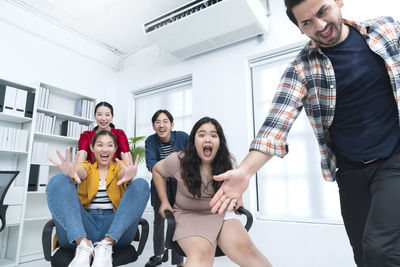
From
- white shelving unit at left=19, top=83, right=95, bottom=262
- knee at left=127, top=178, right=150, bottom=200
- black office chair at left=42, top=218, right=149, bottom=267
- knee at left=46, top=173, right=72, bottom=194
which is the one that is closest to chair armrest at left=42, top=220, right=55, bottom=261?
black office chair at left=42, top=218, right=149, bottom=267

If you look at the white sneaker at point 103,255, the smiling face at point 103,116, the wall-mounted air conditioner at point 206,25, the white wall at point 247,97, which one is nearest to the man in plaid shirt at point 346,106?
the white sneaker at point 103,255

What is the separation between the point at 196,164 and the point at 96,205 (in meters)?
0.71

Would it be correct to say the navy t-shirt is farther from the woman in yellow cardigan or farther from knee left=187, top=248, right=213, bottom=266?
the woman in yellow cardigan

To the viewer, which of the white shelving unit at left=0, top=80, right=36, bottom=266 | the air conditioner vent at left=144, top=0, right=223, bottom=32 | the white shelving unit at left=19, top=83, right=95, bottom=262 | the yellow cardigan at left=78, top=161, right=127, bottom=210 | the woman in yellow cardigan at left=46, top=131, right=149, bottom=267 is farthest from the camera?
the white shelving unit at left=19, top=83, right=95, bottom=262

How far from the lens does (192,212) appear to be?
166 centimetres

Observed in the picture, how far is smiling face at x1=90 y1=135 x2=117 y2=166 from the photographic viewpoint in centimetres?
189

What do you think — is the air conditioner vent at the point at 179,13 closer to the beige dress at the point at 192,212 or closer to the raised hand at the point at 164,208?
the beige dress at the point at 192,212

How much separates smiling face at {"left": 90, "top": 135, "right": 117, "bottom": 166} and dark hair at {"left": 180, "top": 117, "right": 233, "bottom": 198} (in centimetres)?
57

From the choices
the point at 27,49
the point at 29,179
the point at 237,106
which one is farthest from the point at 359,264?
the point at 27,49

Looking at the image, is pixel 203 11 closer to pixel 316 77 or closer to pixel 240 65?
pixel 240 65

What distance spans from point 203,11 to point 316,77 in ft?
7.30

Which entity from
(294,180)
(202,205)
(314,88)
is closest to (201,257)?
(202,205)

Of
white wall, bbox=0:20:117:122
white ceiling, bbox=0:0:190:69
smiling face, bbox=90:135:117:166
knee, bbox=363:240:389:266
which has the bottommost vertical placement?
knee, bbox=363:240:389:266

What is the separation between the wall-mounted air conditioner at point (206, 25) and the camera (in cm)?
277
